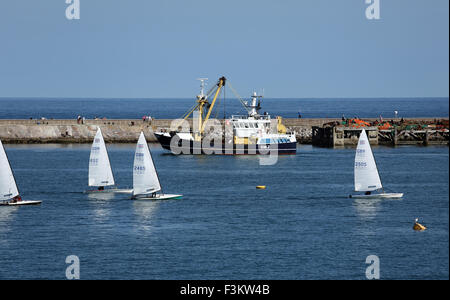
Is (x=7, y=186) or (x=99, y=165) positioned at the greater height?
(x=99, y=165)

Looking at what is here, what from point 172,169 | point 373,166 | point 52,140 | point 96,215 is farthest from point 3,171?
point 52,140

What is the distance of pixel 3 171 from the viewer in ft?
234

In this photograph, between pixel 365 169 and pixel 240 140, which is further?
pixel 240 140

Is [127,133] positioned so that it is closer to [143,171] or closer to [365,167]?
[143,171]

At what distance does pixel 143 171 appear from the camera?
245 ft

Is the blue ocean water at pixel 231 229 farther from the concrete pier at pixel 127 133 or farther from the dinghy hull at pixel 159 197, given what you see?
the concrete pier at pixel 127 133

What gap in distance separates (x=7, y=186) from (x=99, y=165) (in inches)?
449

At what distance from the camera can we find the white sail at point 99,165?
81625mm

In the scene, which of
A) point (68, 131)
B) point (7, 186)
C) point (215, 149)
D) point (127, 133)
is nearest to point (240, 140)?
point (215, 149)

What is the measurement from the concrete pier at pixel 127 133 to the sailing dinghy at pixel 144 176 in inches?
2864

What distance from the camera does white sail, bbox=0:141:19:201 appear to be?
71.5m

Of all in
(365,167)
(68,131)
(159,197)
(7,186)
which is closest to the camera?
(7,186)

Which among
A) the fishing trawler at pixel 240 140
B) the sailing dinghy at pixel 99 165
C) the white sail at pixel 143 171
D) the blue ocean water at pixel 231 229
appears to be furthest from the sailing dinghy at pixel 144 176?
the fishing trawler at pixel 240 140

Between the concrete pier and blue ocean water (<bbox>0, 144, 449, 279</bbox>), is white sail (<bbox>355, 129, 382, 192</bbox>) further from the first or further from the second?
the concrete pier
